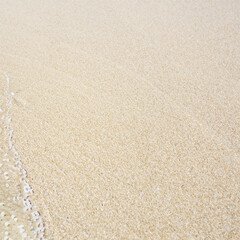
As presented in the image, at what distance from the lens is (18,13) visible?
292cm

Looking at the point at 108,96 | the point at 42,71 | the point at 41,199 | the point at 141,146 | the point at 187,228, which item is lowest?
the point at 187,228

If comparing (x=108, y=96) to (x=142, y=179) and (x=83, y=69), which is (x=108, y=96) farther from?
(x=142, y=179)

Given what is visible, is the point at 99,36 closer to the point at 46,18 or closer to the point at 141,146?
the point at 46,18

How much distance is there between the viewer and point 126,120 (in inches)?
70.4

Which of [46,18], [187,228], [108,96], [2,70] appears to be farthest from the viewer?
[46,18]

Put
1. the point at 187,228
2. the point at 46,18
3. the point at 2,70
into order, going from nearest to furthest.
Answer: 1. the point at 187,228
2. the point at 2,70
3. the point at 46,18

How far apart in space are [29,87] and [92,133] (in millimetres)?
691

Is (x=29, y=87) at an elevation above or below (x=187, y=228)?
above

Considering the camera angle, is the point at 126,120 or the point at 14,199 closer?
the point at 14,199

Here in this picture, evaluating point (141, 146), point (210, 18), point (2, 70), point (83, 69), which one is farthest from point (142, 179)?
point (210, 18)

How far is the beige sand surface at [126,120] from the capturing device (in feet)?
4.33

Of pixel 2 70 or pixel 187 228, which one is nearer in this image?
pixel 187 228

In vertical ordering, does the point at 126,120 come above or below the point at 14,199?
above

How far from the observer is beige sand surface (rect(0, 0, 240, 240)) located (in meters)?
1.32
